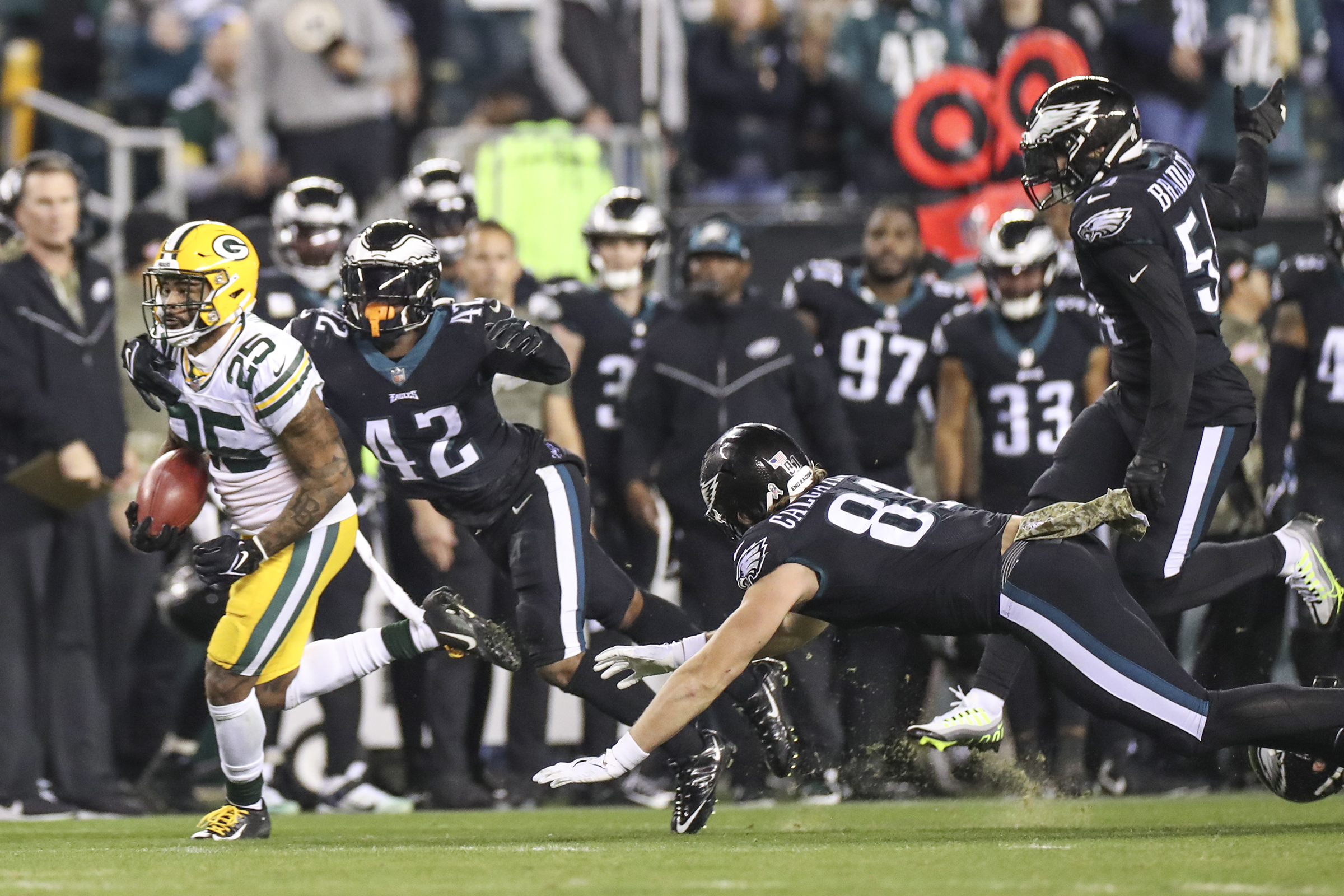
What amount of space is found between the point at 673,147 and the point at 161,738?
4613 mm

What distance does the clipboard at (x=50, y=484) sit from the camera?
8.20 meters

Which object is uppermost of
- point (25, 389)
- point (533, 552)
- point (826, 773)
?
point (25, 389)

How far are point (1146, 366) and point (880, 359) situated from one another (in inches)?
103

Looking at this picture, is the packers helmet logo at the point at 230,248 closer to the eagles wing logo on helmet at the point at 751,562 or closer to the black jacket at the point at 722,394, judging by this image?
the eagles wing logo on helmet at the point at 751,562

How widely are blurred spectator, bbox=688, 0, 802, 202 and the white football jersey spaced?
17.2 feet

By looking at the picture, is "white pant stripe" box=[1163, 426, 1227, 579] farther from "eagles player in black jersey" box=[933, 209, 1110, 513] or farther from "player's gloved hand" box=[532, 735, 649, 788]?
"eagles player in black jersey" box=[933, 209, 1110, 513]

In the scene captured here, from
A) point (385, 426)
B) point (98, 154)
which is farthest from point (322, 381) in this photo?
point (98, 154)

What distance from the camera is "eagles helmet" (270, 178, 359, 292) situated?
874cm

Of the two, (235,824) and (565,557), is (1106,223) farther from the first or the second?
(235,824)

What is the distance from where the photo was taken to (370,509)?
877 cm

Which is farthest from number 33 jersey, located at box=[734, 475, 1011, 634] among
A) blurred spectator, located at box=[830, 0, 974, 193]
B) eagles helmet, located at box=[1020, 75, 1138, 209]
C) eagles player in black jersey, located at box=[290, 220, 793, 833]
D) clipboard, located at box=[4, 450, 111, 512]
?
blurred spectator, located at box=[830, 0, 974, 193]

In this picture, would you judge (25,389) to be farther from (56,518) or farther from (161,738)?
(161,738)

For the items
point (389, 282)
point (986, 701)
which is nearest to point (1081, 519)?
point (986, 701)

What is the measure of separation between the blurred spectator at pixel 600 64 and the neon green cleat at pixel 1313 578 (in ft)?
17.7
